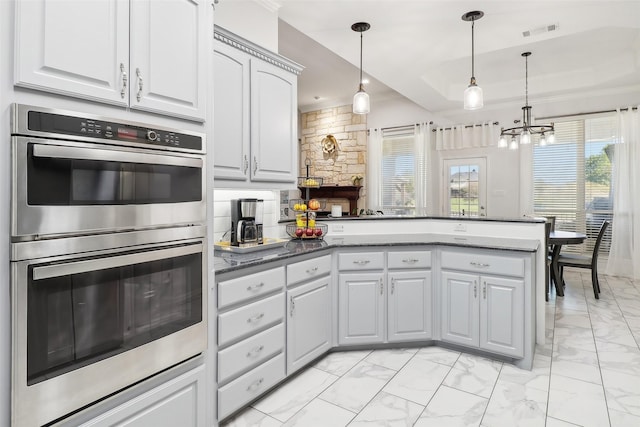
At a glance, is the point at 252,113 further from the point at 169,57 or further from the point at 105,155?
the point at 105,155

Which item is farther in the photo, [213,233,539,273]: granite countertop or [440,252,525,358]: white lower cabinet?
[440,252,525,358]: white lower cabinet

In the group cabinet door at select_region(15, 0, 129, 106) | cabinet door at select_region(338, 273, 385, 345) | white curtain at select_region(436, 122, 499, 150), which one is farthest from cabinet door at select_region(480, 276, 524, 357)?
white curtain at select_region(436, 122, 499, 150)

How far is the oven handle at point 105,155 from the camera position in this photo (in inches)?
44.3

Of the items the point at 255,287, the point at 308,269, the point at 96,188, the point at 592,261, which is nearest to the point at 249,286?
the point at 255,287

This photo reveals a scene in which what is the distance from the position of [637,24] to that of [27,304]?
185 inches

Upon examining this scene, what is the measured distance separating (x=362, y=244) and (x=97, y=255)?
1.93m

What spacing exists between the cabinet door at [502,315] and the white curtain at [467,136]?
4312 mm

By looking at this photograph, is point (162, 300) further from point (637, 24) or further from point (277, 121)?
point (637, 24)

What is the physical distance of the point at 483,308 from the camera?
274 cm

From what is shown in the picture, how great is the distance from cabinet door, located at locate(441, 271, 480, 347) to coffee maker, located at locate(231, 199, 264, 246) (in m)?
1.53

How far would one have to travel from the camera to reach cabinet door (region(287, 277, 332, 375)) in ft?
7.95

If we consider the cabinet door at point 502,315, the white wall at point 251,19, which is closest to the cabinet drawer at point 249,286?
the cabinet door at point 502,315

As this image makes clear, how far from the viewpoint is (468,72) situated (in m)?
5.63

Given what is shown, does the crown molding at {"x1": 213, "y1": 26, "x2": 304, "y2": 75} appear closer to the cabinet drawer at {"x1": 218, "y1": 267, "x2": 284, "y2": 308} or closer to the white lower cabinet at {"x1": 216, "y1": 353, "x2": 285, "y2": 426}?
the cabinet drawer at {"x1": 218, "y1": 267, "x2": 284, "y2": 308}
